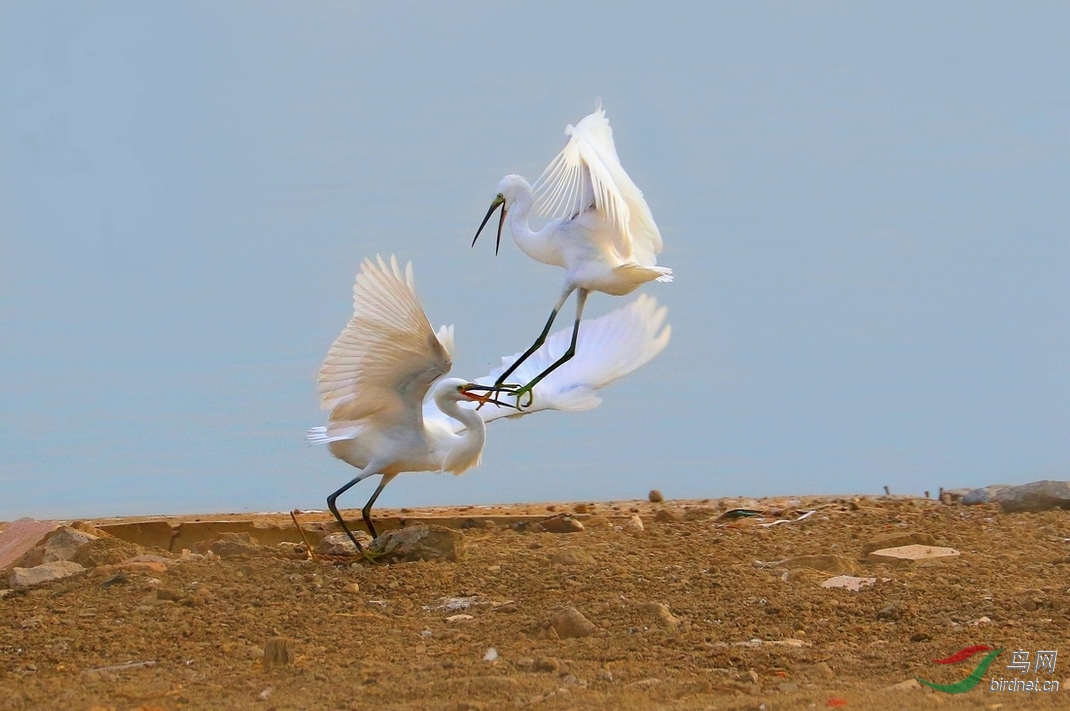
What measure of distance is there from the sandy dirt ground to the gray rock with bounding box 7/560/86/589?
0.10m

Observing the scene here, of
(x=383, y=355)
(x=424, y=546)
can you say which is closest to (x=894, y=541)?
(x=424, y=546)

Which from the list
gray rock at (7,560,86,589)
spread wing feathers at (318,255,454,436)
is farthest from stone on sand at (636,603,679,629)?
gray rock at (7,560,86,589)

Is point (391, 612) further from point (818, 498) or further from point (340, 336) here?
point (818, 498)


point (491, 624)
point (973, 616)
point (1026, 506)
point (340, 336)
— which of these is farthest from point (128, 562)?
point (1026, 506)

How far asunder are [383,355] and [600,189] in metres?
1.83

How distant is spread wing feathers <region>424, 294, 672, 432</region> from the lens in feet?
32.8

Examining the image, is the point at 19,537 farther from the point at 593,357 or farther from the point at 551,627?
the point at 551,627

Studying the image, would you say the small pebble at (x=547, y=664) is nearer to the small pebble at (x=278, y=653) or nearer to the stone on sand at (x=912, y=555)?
the small pebble at (x=278, y=653)

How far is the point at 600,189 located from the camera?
348 inches

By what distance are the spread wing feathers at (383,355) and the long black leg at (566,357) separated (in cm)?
110

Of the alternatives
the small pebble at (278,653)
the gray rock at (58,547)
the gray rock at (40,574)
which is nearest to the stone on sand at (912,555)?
the small pebble at (278,653)

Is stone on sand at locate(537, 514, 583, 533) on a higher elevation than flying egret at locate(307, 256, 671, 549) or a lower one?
lower

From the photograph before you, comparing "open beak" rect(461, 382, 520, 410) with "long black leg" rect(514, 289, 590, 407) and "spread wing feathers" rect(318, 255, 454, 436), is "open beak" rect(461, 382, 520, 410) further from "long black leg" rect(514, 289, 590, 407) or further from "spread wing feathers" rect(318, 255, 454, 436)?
"long black leg" rect(514, 289, 590, 407)

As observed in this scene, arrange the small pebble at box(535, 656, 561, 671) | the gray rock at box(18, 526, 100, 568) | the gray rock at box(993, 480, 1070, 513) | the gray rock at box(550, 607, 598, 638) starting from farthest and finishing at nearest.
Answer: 1. the gray rock at box(993, 480, 1070, 513)
2. the gray rock at box(18, 526, 100, 568)
3. the gray rock at box(550, 607, 598, 638)
4. the small pebble at box(535, 656, 561, 671)
